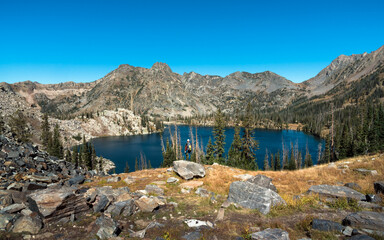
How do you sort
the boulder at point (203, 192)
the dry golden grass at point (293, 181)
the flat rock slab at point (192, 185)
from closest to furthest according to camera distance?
the boulder at point (203, 192)
the dry golden grass at point (293, 181)
the flat rock slab at point (192, 185)

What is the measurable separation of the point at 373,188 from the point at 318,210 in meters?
5.74

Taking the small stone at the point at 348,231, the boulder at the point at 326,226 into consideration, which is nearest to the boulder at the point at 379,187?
the boulder at the point at 326,226

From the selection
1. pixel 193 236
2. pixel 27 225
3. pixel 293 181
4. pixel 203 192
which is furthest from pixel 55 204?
pixel 293 181

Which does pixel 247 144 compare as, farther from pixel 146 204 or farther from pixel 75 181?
pixel 146 204

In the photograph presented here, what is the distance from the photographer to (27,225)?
8617 mm

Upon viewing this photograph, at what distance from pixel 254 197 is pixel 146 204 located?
24.5 feet

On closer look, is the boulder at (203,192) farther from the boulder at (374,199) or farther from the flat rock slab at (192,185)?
the boulder at (374,199)

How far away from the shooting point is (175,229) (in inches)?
369

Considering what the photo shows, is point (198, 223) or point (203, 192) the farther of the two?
point (203, 192)

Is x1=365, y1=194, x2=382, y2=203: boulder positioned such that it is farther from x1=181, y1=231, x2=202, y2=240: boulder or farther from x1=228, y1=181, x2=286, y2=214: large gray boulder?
x1=181, y1=231, x2=202, y2=240: boulder

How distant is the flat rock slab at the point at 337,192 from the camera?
1229 centimetres

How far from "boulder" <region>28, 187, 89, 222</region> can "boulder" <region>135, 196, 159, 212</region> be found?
3.11 metres

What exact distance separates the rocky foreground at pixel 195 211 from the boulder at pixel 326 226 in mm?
38

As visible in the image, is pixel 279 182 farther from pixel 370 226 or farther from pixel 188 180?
pixel 370 226
